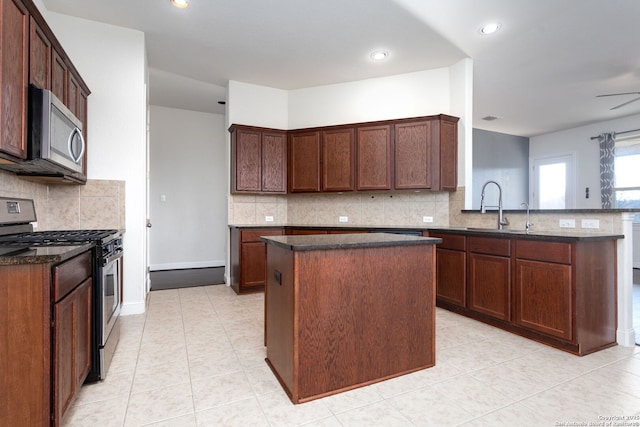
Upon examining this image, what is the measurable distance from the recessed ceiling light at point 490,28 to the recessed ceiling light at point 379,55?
1.02 meters

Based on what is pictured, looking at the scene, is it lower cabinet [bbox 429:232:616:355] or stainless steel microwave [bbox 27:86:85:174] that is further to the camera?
lower cabinet [bbox 429:232:616:355]

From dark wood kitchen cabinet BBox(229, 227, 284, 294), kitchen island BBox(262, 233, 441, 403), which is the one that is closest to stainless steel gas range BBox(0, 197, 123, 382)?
kitchen island BBox(262, 233, 441, 403)

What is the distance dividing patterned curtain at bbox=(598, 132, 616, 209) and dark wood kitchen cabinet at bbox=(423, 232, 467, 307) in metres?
5.04

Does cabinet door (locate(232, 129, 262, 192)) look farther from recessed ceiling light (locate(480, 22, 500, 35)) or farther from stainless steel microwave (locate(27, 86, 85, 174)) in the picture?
recessed ceiling light (locate(480, 22, 500, 35))

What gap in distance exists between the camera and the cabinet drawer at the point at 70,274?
1414 mm

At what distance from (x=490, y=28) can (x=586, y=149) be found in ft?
17.0

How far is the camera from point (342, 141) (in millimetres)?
4426

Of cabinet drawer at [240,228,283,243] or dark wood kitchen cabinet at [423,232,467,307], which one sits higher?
cabinet drawer at [240,228,283,243]

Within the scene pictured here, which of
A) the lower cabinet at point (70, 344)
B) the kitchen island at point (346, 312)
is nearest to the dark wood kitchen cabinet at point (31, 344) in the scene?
the lower cabinet at point (70, 344)

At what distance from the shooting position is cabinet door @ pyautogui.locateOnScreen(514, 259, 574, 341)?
7.98ft

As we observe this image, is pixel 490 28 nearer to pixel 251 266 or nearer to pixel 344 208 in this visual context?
pixel 344 208

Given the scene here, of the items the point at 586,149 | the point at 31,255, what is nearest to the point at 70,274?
the point at 31,255

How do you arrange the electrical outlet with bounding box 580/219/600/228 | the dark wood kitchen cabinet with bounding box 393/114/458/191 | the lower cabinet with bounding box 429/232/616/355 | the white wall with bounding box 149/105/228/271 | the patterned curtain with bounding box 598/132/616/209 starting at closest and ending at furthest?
the lower cabinet with bounding box 429/232/616/355
the electrical outlet with bounding box 580/219/600/228
the dark wood kitchen cabinet with bounding box 393/114/458/191
the white wall with bounding box 149/105/228/271
the patterned curtain with bounding box 598/132/616/209

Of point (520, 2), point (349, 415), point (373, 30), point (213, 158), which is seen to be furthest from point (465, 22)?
point (213, 158)
